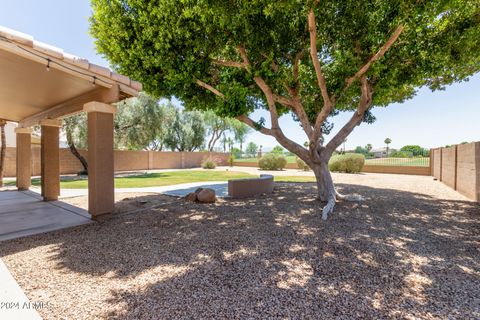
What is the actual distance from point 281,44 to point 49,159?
8.53 metres

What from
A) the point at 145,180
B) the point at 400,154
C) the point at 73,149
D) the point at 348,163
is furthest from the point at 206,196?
the point at 400,154

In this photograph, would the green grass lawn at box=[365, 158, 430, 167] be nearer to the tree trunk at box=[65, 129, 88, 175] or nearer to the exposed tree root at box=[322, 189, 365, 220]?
the exposed tree root at box=[322, 189, 365, 220]

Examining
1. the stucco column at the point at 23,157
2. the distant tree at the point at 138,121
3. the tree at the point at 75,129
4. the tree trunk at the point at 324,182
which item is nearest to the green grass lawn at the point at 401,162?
the tree trunk at the point at 324,182

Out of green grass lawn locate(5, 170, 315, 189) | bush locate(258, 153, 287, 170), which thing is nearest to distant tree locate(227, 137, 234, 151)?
bush locate(258, 153, 287, 170)

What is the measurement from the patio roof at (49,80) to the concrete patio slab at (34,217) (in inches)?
115

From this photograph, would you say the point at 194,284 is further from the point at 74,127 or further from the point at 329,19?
the point at 74,127

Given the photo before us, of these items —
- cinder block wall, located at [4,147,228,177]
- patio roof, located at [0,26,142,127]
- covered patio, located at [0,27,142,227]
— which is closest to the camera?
patio roof, located at [0,26,142,127]

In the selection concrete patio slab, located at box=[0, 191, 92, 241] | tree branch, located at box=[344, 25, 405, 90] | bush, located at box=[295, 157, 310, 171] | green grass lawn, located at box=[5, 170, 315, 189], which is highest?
tree branch, located at box=[344, 25, 405, 90]

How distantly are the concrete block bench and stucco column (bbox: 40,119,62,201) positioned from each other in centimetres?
598

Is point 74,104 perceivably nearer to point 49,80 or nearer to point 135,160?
point 49,80

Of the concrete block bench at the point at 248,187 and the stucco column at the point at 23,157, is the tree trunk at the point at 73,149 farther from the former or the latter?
the concrete block bench at the point at 248,187

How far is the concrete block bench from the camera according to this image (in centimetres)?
844

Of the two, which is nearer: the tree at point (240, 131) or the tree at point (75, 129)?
the tree at point (75, 129)

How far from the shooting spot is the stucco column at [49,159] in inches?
302
